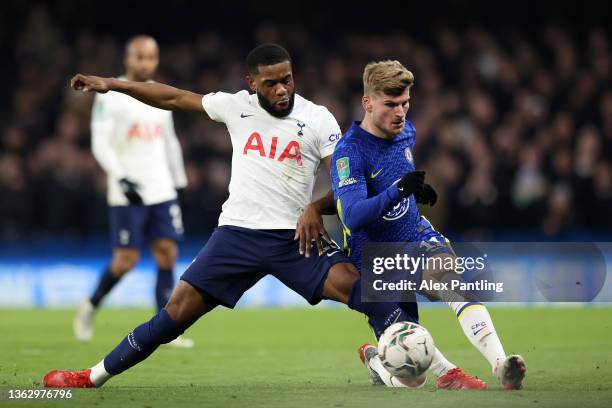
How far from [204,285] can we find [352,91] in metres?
12.1

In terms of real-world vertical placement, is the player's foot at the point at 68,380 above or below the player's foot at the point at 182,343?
above

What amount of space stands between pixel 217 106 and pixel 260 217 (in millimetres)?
713

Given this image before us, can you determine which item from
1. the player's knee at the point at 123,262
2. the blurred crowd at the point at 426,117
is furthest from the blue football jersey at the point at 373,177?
the blurred crowd at the point at 426,117

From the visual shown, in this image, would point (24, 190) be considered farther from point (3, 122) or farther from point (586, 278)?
point (586, 278)

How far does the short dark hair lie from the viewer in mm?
6902

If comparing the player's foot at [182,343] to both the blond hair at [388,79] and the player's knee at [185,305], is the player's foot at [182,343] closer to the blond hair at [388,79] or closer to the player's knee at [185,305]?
the player's knee at [185,305]

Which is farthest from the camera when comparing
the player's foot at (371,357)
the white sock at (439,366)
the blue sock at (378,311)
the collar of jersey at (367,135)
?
the player's foot at (371,357)

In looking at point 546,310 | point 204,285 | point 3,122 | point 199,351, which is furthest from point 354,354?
point 3,122

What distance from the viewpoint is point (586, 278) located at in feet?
28.1

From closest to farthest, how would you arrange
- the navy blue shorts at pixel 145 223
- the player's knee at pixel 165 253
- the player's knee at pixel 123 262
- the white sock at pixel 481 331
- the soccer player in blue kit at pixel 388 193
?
the soccer player in blue kit at pixel 388 193 → the white sock at pixel 481 331 → the player's knee at pixel 165 253 → the navy blue shorts at pixel 145 223 → the player's knee at pixel 123 262

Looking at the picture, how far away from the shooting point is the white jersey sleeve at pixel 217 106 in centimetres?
710

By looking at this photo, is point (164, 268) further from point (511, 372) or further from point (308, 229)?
point (511, 372)

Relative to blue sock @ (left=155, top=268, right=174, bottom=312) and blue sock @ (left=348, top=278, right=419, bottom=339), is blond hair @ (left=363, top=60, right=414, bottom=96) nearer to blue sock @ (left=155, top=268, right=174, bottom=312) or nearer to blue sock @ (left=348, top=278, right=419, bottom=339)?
blue sock @ (left=348, top=278, right=419, bottom=339)

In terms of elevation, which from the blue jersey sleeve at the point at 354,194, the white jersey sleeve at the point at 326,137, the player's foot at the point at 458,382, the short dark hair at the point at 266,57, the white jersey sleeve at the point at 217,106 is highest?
the short dark hair at the point at 266,57
